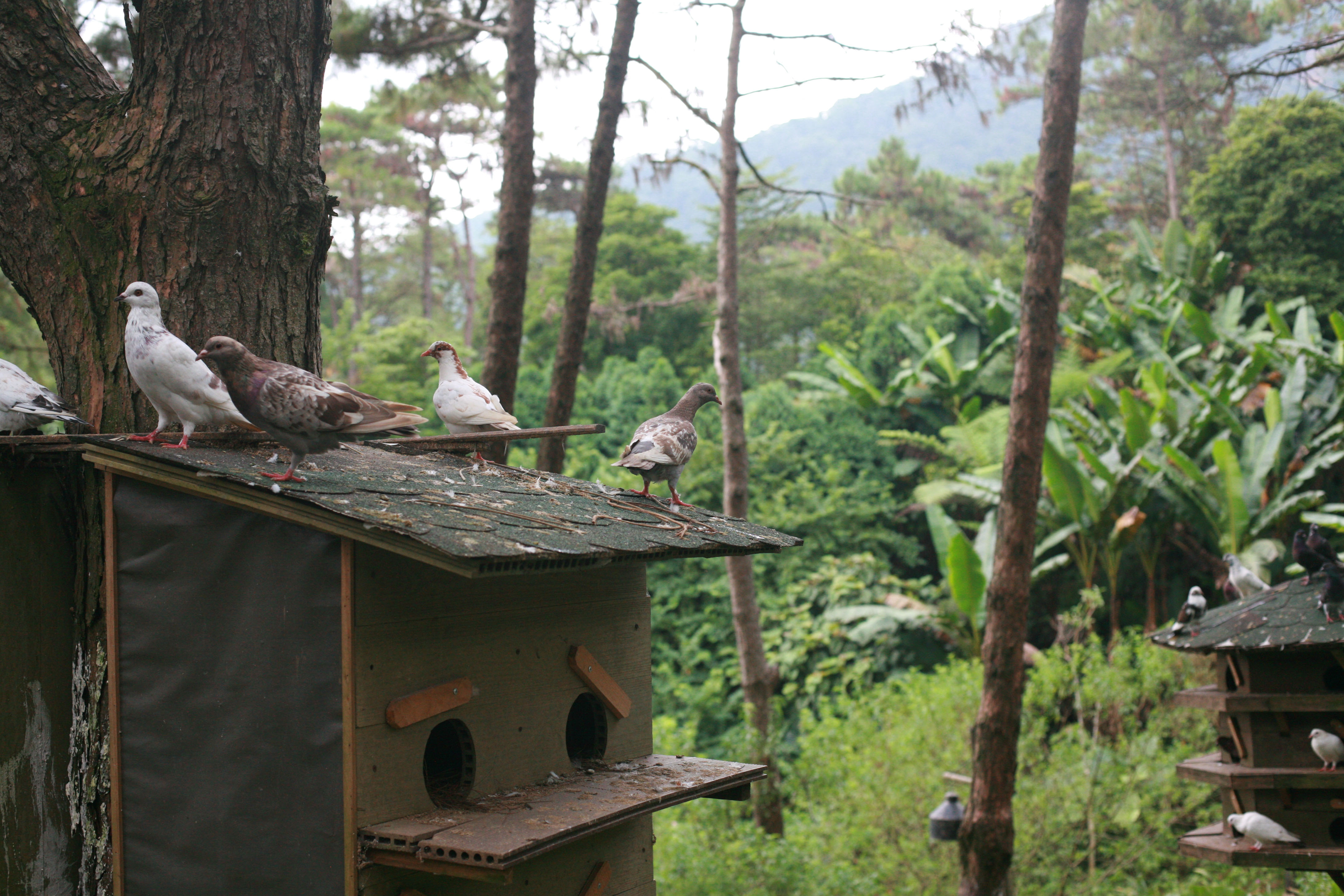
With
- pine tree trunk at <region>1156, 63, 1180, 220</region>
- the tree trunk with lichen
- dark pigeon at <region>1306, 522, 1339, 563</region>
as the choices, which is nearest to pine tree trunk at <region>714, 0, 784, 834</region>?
dark pigeon at <region>1306, 522, 1339, 563</region>

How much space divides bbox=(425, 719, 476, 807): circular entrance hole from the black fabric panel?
0.37 meters

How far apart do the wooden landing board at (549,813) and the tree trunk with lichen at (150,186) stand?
1865 millimetres

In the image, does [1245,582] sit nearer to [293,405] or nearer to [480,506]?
[480,506]

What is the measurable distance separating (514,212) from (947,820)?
5466mm

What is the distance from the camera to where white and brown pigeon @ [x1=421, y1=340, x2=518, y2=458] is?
3875mm

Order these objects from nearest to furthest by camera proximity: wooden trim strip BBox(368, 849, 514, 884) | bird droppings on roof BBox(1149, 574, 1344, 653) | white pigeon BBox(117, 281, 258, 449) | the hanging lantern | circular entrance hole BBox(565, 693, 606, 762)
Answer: wooden trim strip BBox(368, 849, 514, 884) < white pigeon BBox(117, 281, 258, 449) < circular entrance hole BBox(565, 693, 606, 762) < bird droppings on roof BBox(1149, 574, 1344, 653) < the hanging lantern

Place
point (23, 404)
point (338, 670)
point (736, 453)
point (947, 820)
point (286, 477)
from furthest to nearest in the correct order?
point (736, 453)
point (947, 820)
point (23, 404)
point (286, 477)
point (338, 670)

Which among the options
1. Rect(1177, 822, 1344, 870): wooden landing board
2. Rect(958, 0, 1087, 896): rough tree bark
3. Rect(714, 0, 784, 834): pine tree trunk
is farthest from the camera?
Rect(714, 0, 784, 834): pine tree trunk

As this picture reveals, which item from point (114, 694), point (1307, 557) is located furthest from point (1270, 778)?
point (114, 694)

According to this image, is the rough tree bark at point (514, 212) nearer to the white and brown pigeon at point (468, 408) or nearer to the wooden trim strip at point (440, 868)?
the white and brown pigeon at point (468, 408)

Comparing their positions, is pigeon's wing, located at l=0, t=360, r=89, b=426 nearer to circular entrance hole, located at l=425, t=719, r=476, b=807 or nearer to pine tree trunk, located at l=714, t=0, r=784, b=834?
circular entrance hole, located at l=425, t=719, r=476, b=807

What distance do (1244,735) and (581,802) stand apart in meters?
4.06

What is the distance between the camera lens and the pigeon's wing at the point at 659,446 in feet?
11.7

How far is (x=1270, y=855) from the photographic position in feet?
15.6
